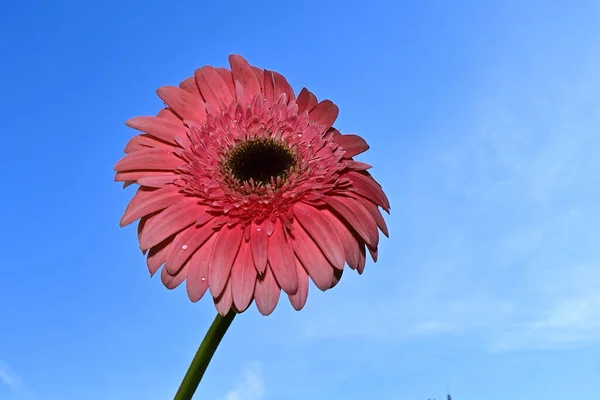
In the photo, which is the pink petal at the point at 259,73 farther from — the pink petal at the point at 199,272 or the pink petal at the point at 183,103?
the pink petal at the point at 199,272

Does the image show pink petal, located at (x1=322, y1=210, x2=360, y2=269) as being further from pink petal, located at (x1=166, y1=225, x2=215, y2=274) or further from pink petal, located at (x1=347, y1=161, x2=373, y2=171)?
pink petal, located at (x1=166, y1=225, x2=215, y2=274)

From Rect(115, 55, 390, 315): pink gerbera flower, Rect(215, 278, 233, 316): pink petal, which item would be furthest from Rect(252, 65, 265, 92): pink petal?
Rect(215, 278, 233, 316): pink petal

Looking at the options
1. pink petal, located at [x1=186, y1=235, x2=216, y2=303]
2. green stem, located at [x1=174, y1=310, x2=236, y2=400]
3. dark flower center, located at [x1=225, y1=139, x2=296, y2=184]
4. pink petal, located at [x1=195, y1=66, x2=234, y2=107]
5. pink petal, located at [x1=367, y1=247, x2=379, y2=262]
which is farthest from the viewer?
dark flower center, located at [x1=225, y1=139, x2=296, y2=184]

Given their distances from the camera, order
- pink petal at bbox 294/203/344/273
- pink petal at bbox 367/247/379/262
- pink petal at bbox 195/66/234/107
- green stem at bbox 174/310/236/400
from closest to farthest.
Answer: green stem at bbox 174/310/236/400
pink petal at bbox 294/203/344/273
pink petal at bbox 367/247/379/262
pink petal at bbox 195/66/234/107

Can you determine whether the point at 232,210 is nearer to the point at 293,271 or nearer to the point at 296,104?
the point at 293,271

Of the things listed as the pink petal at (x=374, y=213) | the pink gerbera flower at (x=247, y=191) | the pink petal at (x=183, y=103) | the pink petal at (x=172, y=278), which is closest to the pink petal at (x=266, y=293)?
the pink gerbera flower at (x=247, y=191)

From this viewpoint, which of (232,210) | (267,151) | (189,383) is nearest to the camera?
(189,383)

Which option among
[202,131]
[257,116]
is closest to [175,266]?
[202,131]
